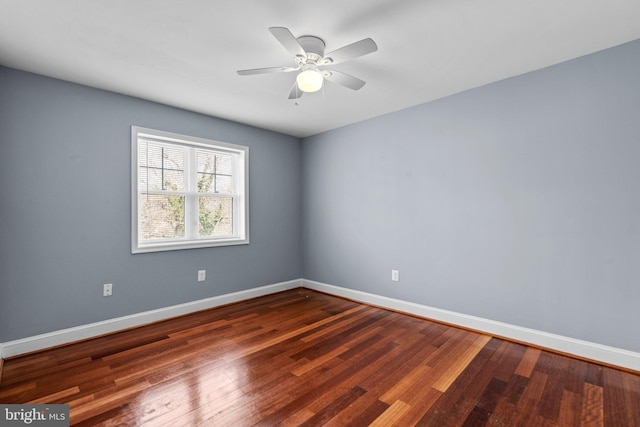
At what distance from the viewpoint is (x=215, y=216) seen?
3896 mm

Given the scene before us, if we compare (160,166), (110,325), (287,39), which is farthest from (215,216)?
(287,39)

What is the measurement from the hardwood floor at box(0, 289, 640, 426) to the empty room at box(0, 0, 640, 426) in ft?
0.06

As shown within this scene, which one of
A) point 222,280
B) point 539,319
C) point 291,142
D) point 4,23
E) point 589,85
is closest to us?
point 4,23

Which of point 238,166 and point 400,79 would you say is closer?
point 400,79

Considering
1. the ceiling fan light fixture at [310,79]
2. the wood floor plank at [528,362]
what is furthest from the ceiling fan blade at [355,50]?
the wood floor plank at [528,362]

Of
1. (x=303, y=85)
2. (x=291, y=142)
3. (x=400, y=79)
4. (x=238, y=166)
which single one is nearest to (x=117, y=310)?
(x=238, y=166)

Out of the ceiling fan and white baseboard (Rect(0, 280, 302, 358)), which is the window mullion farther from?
the ceiling fan

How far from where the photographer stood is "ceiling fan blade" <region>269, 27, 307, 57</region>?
166 cm

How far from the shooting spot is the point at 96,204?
287 cm

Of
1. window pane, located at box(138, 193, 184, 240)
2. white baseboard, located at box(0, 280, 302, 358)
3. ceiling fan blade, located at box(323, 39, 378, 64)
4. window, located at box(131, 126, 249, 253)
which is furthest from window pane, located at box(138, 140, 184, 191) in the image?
ceiling fan blade, located at box(323, 39, 378, 64)

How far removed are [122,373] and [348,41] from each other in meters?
2.95

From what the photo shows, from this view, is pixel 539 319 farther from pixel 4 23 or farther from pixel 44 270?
pixel 4 23

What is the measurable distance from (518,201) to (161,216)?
147 inches

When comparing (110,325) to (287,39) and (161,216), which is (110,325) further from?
(287,39)
